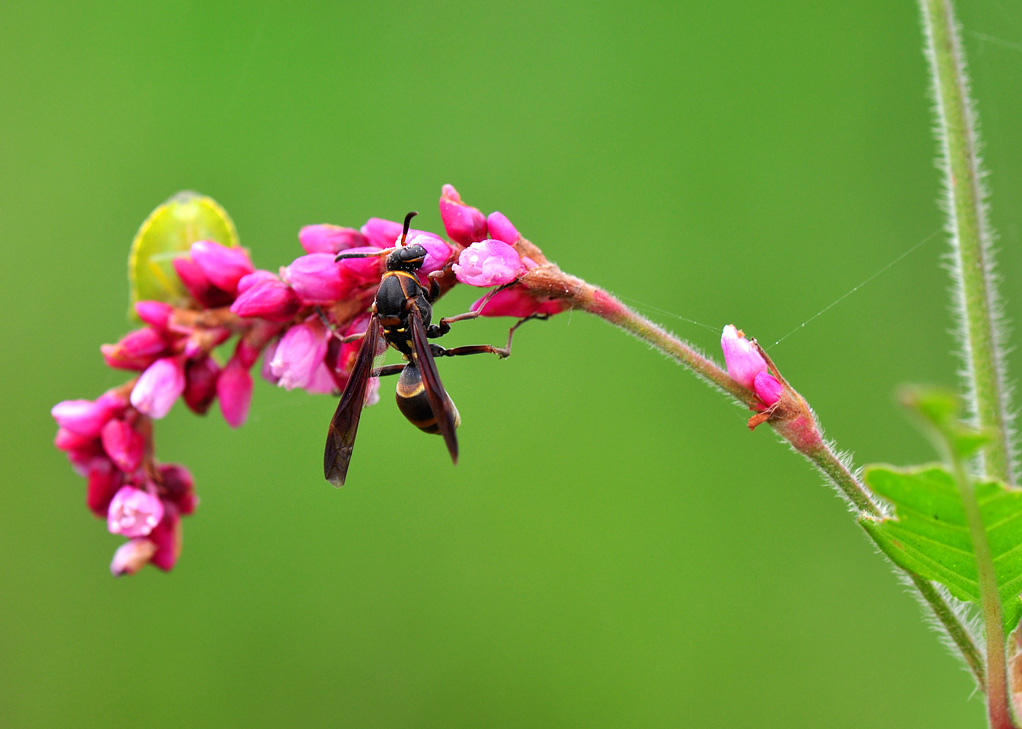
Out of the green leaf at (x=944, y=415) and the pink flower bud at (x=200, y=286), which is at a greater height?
the pink flower bud at (x=200, y=286)

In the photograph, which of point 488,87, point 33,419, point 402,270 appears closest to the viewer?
point 402,270

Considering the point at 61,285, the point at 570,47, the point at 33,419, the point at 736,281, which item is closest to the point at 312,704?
the point at 33,419

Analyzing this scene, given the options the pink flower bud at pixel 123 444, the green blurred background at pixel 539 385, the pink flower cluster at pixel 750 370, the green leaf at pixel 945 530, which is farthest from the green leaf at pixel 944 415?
the green blurred background at pixel 539 385

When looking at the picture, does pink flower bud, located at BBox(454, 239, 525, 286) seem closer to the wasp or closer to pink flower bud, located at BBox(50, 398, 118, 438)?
the wasp

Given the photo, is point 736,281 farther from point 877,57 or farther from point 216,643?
point 216,643

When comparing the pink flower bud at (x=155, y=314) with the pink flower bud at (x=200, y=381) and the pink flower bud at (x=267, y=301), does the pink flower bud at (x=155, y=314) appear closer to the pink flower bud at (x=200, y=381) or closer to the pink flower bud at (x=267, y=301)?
the pink flower bud at (x=200, y=381)

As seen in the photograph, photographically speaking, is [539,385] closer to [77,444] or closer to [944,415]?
[77,444]
